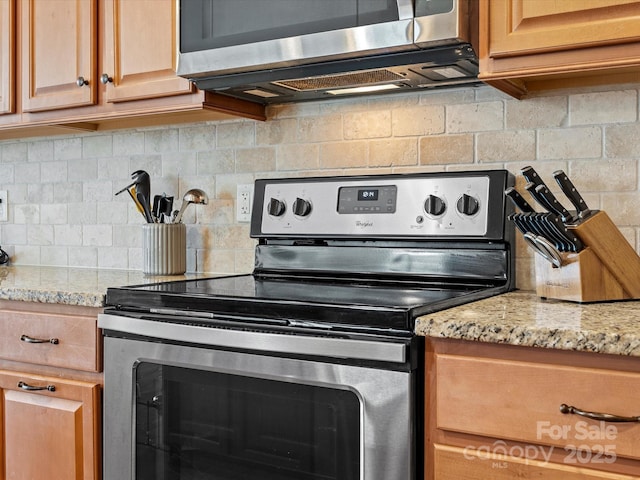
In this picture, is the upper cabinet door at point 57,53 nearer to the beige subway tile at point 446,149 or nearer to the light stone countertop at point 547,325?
the beige subway tile at point 446,149

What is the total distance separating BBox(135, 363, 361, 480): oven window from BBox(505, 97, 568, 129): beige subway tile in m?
0.86

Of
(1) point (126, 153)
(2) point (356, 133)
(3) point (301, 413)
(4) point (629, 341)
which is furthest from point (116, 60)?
(4) point (629, 341)

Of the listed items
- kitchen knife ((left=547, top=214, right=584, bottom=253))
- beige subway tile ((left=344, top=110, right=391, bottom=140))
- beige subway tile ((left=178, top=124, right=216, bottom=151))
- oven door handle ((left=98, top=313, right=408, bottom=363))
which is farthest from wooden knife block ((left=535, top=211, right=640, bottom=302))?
beige subway tile ((left=178, top=124, right=216, bottom=151))

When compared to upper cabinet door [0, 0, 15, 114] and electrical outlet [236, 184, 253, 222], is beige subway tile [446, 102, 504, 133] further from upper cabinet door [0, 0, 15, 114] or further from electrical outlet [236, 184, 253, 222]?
upper cabinet door [0, 0, 15, 114]

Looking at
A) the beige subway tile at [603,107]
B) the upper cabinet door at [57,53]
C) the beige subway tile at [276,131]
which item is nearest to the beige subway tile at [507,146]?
the beige subway tile at [603,107]

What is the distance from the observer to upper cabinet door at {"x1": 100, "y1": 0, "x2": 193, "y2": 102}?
1866 mm

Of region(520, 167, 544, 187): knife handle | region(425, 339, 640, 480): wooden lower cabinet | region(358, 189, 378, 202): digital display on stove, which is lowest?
region(425, 339, 640, 480): wooden lower cabinet

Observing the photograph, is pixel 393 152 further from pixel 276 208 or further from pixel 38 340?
pixel 38 340

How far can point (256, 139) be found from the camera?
211cm

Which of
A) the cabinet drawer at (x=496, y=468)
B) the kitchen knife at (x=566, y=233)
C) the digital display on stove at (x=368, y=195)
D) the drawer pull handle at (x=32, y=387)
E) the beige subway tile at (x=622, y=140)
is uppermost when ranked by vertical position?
the beige subway tile at (x=622, y=140)

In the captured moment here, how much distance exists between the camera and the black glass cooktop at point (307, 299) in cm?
121

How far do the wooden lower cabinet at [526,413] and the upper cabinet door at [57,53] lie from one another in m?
1.43

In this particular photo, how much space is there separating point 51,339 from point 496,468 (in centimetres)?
115

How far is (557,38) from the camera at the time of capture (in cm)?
134
